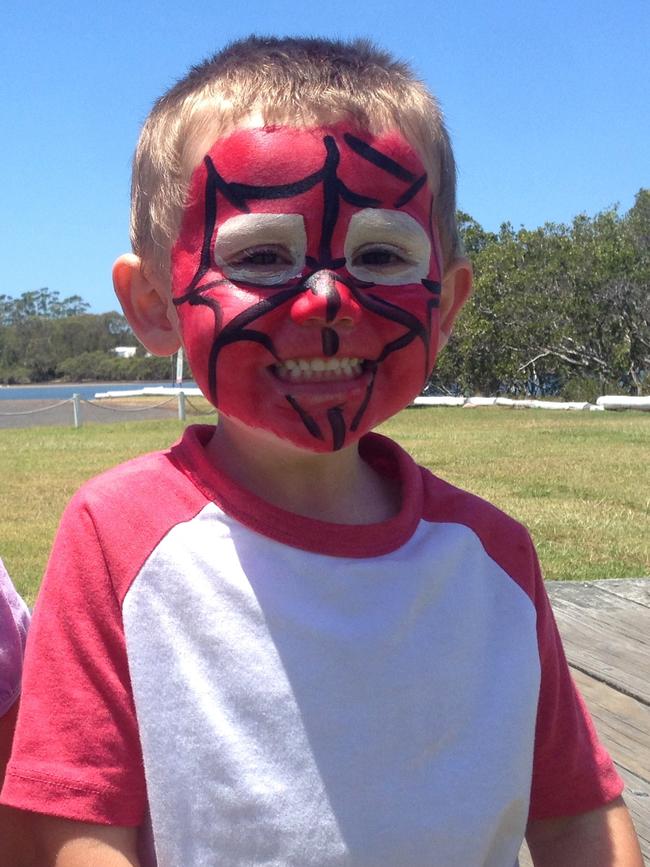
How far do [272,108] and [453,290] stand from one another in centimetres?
40

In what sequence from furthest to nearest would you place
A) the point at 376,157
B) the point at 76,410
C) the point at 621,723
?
the point at 76,410 → the point at 621,723 → the point at 376,157

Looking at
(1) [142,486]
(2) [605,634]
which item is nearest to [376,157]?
(1) [142,486]

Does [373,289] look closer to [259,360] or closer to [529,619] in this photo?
[259,360]

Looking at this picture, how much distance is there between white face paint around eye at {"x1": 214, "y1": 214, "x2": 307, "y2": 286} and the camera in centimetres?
116

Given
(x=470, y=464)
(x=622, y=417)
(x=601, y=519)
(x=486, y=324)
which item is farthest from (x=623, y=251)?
(x=601, y=519)

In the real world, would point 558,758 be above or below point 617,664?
above

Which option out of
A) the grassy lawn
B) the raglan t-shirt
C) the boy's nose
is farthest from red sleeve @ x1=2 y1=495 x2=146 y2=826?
the grassy lawn

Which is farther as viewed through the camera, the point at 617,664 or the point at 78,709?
the point at 617,664

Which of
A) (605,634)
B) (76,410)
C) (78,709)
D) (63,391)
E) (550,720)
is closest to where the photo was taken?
(78,709)

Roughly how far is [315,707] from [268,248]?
53 centimetres

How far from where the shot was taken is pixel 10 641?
144 centimetres

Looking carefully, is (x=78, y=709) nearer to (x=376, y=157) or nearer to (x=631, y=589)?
(x=376, y=157)

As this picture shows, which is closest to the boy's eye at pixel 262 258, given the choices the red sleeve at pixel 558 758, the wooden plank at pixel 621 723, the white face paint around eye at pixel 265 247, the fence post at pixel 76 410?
the white face paint around eye at pixel 265 247

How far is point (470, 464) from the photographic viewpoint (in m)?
9.27
